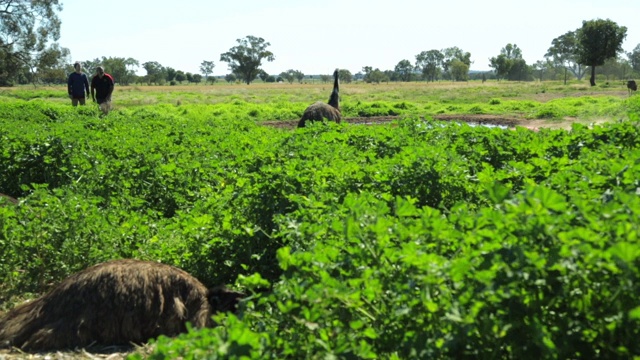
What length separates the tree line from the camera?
50.8m

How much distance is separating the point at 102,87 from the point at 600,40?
59845 mm

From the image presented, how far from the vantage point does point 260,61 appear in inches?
4870

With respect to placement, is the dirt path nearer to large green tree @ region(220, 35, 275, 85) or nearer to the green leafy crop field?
the green leafy crop field

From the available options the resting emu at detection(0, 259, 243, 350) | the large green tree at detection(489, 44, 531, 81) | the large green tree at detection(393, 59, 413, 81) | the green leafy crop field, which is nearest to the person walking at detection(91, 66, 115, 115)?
the green leafy crop field

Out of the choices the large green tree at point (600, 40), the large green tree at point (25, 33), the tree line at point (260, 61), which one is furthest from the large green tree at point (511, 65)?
the large green tree at point (25, 33)

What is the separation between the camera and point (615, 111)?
72.1ft

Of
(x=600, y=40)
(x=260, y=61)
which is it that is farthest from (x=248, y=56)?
(x=600, y=40)

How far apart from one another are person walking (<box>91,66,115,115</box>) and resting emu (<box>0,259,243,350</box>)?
46.9 ft

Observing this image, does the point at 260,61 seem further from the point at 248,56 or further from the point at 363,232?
the point at 363,232

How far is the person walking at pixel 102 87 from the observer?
1891 centimetres

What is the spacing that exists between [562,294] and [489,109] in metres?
29.2

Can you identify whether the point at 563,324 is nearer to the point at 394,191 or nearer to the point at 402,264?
the point at 402,264

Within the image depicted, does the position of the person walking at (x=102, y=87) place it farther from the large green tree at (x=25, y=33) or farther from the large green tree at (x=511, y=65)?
the large green tree at (x=511, y=65)

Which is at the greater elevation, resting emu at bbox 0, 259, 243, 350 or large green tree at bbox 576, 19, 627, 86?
large green tree at bbox 576, 19, 627, 86
